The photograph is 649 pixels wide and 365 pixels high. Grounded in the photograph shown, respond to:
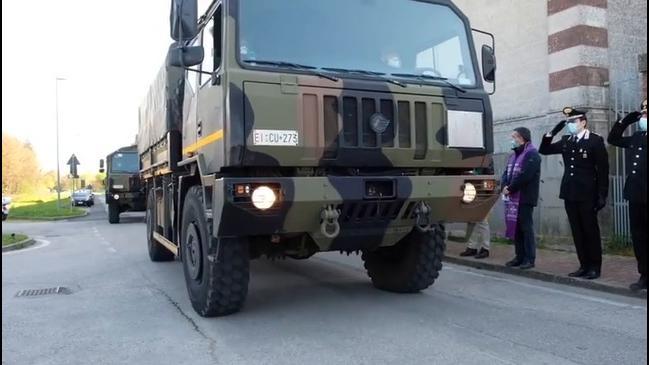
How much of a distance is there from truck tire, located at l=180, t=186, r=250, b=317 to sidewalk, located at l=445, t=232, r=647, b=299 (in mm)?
3726

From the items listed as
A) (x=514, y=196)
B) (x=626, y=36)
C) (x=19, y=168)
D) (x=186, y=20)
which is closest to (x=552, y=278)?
(x=514, y=196)

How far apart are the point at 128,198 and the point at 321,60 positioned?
55.8 feet

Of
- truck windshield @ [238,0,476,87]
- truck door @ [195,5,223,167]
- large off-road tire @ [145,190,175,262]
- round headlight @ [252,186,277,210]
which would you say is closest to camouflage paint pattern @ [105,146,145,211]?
large off-road tire @ [145,190,175,262]

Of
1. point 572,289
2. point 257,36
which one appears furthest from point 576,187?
point 257,36

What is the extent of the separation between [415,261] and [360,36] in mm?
2235

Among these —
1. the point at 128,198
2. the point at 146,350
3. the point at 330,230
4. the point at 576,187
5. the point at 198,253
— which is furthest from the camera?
the point at 128,198

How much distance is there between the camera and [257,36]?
4.60 metres

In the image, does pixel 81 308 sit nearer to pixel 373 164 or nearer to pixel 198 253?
pixel 198 253

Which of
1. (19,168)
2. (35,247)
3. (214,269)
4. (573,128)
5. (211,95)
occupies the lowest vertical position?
(35,247)

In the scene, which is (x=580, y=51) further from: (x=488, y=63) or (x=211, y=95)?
(x=211, y=95)

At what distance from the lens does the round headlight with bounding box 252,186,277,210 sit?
4.31 meters

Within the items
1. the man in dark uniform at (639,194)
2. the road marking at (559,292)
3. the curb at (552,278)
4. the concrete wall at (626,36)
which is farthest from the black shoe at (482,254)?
the concrete wall at (626,36)

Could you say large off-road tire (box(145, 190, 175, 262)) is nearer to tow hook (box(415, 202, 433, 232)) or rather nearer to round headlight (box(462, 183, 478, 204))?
tow hook (box(415, 202, 433, 232))

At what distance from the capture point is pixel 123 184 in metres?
20.2
